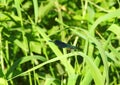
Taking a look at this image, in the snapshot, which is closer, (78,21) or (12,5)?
(12,5)

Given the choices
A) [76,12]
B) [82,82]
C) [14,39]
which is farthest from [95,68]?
[76,12]

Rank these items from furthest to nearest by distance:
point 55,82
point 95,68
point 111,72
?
point 111,72 → point 55,82 → point 95,68

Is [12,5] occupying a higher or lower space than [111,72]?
higher

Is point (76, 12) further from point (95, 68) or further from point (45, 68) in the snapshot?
point (95, 68)

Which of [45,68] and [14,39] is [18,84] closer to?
[45,68]

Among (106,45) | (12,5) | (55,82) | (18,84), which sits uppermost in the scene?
(12,5)

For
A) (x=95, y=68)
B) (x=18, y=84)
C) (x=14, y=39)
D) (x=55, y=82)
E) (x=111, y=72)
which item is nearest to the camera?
(x=95, y=68)
